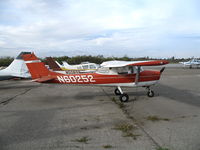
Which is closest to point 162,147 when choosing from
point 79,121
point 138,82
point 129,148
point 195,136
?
point 129,148

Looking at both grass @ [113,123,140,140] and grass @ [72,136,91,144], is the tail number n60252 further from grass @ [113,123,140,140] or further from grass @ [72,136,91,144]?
grass @ [72,136,91,144]

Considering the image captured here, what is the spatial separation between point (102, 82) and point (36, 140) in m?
4.58

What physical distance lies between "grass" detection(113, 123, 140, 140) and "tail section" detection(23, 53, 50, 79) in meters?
4.75

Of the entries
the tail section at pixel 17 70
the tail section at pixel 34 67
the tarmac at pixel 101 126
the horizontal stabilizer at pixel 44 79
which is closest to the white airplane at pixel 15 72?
the tail section at pixel 17 70

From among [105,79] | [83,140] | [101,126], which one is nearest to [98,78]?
[105,79]

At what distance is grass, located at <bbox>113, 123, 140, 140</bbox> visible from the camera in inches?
164

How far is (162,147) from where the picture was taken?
354 cm

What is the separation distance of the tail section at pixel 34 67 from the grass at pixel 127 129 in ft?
15.6

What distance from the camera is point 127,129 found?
4527 mm

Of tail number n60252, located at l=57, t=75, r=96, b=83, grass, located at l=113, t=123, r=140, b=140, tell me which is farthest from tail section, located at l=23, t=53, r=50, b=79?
grass, located at l=113, t=123, r=140, b=140

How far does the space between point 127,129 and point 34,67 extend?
18.0 feet

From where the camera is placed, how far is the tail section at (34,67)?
802cm

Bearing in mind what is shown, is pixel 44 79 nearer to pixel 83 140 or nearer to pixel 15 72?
pixel 83 140

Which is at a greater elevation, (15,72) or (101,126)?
(15,72)
